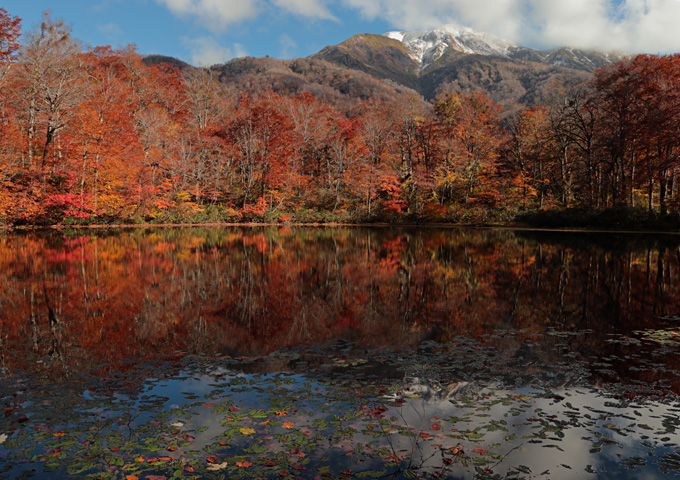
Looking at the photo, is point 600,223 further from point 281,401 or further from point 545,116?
point 281,401

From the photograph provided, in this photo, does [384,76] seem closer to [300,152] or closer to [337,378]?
[300,152]

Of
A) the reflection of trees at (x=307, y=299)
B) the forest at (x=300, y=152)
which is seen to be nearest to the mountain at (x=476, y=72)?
the forest at (x=300, y=152)

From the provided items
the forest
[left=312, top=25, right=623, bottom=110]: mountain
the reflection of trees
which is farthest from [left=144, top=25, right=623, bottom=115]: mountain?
the reflection of trees

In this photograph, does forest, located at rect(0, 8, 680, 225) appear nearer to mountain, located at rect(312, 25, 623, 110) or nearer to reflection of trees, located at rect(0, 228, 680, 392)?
reflection of trees, located at rect(0, 228, 680, 392)

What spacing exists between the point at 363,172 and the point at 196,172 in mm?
16638

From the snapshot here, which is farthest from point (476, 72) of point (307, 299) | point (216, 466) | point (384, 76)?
point (216, 466)

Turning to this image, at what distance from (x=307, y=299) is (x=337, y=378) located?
4467mm

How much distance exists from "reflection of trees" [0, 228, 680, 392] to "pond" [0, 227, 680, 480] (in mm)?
66

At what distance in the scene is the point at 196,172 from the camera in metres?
41.7

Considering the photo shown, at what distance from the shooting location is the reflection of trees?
267 inches

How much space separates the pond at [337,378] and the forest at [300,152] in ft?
72.8

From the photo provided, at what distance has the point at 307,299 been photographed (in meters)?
9.65

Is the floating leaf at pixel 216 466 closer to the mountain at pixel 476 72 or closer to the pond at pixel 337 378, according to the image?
the pond at pixel 337 378

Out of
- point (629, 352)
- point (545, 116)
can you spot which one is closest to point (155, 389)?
point (629, 352)
